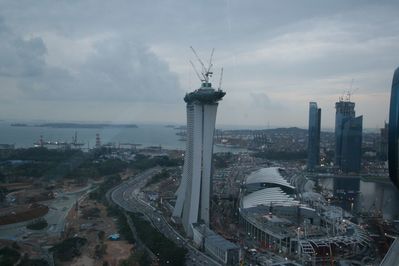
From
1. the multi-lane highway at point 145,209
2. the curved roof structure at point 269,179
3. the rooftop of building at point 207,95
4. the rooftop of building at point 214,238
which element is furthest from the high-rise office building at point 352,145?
the rooftop of building at point 214,238

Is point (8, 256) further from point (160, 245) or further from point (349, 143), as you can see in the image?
point (349, 143)

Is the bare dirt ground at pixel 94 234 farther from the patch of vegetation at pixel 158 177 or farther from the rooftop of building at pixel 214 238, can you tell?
the patch of vegetation at pixel 158 177

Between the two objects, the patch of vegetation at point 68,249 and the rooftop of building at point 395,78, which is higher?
the rooftop of building at point 395,78

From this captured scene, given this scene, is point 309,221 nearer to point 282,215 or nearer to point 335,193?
point 282,215

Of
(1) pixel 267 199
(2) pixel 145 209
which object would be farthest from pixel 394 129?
(2) pixel 145 209

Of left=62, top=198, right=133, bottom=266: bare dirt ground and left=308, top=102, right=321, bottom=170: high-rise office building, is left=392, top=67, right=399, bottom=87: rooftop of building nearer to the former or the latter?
left=62, top=198, right=133, bottom=266: bare dirt ground

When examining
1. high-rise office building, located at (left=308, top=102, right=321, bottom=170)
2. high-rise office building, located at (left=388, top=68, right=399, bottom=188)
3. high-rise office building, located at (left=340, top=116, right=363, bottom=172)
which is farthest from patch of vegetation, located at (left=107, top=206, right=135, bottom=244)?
high-rise office building, located at (left=340, top=116, right=363, bottom=172)

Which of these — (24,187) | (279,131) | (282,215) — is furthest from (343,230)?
(279,131)
